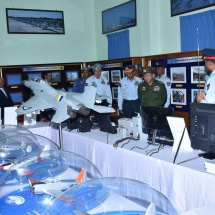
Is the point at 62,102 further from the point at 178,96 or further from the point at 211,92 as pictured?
the point at 178,96

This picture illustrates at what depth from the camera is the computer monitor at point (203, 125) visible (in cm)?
224

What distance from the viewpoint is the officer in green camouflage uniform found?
15.7 ft

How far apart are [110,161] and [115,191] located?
1376 millimetres

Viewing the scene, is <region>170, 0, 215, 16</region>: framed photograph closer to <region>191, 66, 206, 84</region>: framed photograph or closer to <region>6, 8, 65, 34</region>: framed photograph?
<region>191, 66, 206, 84</region>: framed photograph

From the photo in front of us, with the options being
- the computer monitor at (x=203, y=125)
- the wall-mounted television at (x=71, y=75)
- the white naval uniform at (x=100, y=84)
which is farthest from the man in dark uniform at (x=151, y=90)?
the wall-mounted television at (x=71, y=75)

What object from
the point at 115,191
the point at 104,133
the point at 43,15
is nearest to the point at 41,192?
the point at 115,191

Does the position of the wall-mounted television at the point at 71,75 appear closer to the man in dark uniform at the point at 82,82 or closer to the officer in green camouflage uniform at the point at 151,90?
the man in dark uniform at the point at 82,82

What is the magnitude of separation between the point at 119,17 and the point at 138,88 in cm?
260

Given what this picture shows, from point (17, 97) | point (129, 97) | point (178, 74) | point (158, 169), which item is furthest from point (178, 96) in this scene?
point (17, 97)

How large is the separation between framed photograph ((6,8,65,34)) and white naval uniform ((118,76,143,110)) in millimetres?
2671

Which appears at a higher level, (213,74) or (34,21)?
(34,21)

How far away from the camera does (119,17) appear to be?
7.14 metres

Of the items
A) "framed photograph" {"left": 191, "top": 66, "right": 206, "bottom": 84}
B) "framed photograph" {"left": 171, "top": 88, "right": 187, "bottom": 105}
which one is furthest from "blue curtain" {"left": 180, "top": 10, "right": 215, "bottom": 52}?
"framed photograph" {"left": 171, "top": 88, "right": 187, "bottom": 105}

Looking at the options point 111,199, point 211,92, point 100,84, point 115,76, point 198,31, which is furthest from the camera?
point 115,76
